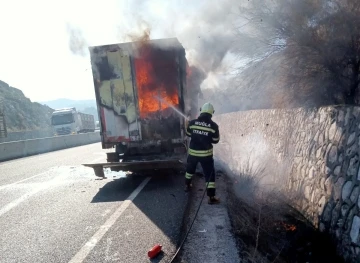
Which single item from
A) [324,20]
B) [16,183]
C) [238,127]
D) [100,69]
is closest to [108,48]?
[100,69]

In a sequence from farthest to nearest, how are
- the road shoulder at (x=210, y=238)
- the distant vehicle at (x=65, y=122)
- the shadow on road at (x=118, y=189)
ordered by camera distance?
the distant vehicle at (x=65, y=122) → the shadow on road at (x=118, y=189) → the road shoulder at (x=210, y=238)

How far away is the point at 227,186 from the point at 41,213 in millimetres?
4049


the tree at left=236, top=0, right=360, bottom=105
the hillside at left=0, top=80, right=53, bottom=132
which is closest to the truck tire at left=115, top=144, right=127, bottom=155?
the tree at left=236, top=0, right=360, bottom=105

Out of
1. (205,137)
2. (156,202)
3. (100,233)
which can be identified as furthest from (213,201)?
(100,233)

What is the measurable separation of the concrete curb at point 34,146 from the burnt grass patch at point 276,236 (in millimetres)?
16016

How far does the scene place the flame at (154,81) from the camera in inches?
303

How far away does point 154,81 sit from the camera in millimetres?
7809

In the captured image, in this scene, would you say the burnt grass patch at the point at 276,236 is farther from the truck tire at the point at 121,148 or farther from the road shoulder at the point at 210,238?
the truck tire at the point at 121,148

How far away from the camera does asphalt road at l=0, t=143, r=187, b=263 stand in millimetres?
3851

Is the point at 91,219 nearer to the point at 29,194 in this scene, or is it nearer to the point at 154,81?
the point at 29,194

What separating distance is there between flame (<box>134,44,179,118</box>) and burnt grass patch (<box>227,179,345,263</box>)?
3.38 m

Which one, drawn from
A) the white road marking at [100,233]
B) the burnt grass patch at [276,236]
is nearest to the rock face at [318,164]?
the burnt grass patch at [276,236]

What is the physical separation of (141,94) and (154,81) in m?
Answer: 0.50

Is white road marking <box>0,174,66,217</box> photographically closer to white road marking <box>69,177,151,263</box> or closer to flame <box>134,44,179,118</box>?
white road marking <box>69,177,151,263</box>
